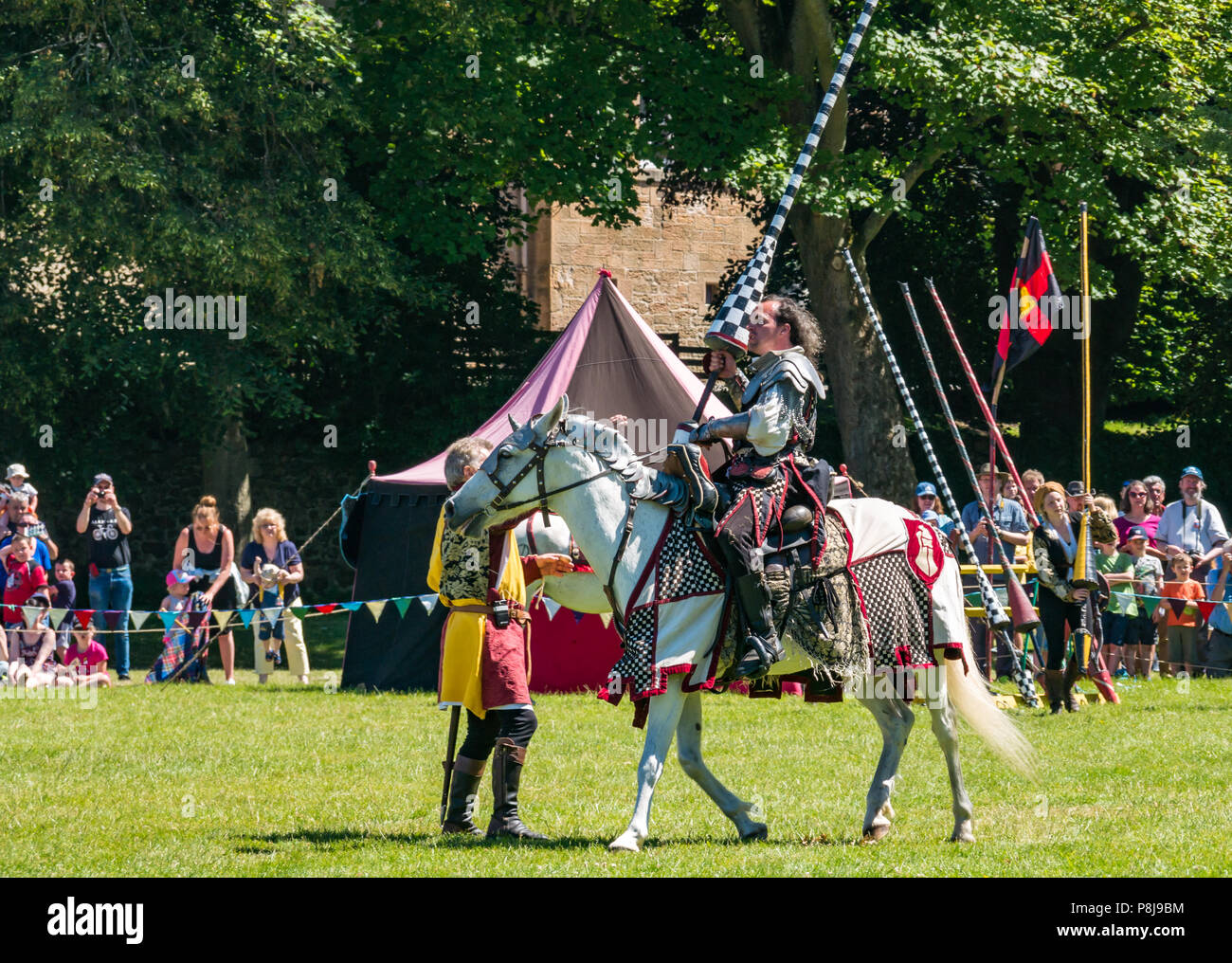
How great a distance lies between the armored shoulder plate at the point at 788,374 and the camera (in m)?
7.37

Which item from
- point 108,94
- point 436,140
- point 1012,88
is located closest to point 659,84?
point 436,140

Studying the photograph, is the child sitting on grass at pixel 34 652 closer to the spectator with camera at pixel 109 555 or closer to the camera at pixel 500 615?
the spectator with camera at pixel 109 555

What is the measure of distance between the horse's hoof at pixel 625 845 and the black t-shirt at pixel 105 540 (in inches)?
424

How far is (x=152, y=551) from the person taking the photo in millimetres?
25766

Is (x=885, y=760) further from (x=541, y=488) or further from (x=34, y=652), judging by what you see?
(x=34, y=652)

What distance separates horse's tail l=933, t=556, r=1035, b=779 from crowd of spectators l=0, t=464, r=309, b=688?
28.4 feet

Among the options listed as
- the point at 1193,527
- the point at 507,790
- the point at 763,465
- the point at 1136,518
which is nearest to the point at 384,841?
the point at 507,790

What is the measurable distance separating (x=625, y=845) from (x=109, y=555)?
1095 centimetres

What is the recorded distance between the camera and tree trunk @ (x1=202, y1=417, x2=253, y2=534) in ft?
76.9

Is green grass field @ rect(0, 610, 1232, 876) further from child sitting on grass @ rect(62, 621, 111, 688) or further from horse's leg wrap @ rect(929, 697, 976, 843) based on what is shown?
child sitting on grass @ rect(62, 621, 111, 688)

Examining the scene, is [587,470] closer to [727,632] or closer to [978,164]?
[727,632]

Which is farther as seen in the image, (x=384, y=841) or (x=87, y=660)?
(x=87, y=660)

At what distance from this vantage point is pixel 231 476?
77.5 ft

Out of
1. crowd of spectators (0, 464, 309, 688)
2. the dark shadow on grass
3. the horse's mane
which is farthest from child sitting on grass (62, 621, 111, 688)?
the horse's mane
